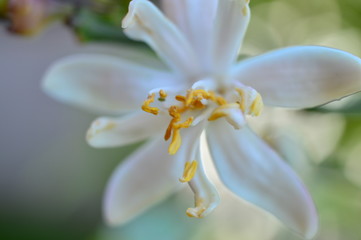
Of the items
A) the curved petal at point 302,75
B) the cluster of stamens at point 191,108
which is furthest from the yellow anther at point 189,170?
the curved petal at point 302,75

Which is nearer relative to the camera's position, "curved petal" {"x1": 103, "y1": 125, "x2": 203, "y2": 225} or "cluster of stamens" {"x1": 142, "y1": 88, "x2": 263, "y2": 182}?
"cluster of stamens" {"x1": 142, "y1": 88, "x2": 263, "y2": 182}

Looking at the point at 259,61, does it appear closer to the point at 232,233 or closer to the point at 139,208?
the point at 139,208

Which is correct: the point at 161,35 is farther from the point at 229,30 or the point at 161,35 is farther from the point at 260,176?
the point at 260,176

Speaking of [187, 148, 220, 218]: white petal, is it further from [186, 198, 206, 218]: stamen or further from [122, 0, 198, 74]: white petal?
[122, 0, 198, 74]: white petal

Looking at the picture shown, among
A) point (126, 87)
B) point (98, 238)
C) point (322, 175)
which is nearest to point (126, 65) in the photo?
point (126, 87)

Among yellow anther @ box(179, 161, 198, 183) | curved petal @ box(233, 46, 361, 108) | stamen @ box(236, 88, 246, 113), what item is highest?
curved petal @ box(233, 46, 361, 108)

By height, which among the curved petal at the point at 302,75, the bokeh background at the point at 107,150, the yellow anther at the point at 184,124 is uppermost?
the curved petal at the point at 302,75

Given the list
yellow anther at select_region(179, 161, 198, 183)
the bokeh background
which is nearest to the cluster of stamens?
yellow anther at select_region(179, 161, 198, 183)

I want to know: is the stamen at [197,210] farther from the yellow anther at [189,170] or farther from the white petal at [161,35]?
the white petal at [161,35]
